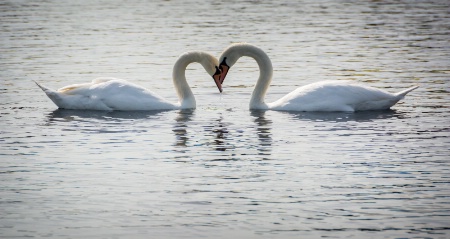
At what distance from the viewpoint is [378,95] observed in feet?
56.0

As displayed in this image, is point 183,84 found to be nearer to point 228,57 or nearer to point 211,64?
point 211,64

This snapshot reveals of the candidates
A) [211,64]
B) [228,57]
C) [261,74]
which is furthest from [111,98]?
[261,74]

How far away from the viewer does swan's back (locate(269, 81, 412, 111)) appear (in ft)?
55.6

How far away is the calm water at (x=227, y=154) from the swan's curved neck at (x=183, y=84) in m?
0.29

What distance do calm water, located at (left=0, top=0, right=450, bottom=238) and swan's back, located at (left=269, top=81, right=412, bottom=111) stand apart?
29cm

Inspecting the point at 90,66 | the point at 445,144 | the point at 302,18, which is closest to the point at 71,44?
the point at 90,66

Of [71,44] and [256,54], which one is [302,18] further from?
[256,54]

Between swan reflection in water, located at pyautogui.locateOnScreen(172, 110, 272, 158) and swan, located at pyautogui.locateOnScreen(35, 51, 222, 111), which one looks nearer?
swan reflection in water, located at pyautogui.locateOnScreen(172, 110, 272, 158)

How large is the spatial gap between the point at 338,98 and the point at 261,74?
1801mm

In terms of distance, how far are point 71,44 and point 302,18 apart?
35.4ft

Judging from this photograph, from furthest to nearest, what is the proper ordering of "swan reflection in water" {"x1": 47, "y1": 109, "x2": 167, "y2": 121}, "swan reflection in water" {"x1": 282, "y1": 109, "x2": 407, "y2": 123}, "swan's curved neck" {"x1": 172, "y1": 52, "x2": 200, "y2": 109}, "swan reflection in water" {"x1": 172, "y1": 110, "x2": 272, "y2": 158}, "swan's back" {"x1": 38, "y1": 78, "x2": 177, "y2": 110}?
"swan's curved neck" {"x1": 172, "y1": 52, "x2": 200, "y2": 109} → "swan's back" {"x1": 38, "y1": 78, "x2": 177, "y2": 110} → "swan reflection in water" {"x1": 47, "y1": 109, "x2": 167, "y2": 121} → "swan reflection in water" {"x1": 282, "y1": 109, "x2": 407, "y2": 123} → "swan reflection in water" {"x1": 172, "y1": 110, "x2": 272, "y2": 158}

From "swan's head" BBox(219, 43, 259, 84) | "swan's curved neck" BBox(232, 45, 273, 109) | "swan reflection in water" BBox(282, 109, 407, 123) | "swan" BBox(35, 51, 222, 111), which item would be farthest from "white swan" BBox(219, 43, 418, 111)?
"swan" BBox(35, 51, 222, 111)

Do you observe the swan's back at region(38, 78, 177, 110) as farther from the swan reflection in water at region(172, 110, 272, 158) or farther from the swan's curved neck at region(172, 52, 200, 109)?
the swan reflection in water at region(172, 110, 272, 158)

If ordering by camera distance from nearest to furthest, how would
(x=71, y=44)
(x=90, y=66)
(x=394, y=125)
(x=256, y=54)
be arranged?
(x=394, y=125), (x=256, y=54), (x=90, y=66), (x=71, y=44)
